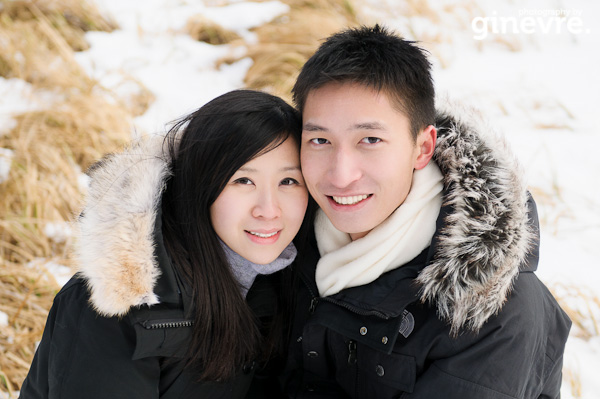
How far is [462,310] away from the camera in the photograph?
69.3 inches

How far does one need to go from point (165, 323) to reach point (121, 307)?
148 millimetres

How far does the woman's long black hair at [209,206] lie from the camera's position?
6.41ft

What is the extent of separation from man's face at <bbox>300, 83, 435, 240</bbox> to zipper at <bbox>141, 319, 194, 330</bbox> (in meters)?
0.60

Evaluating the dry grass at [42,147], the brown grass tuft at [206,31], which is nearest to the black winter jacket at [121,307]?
the dry grass at [42,147]

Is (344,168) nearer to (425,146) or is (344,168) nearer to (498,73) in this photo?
(425,146)

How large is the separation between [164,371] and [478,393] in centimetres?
102

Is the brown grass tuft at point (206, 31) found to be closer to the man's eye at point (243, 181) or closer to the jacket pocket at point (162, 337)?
the man's eye at point (243, 181)

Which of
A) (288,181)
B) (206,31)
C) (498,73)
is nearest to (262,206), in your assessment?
(288,181)

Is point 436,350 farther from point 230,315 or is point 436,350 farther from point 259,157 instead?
point 259,157

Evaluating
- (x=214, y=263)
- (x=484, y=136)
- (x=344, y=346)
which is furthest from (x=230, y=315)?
(x=484, y=136)

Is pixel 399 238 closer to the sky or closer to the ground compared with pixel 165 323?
closer to the sky

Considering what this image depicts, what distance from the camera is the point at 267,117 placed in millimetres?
2000

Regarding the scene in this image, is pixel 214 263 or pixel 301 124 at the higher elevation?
pixel 301 124

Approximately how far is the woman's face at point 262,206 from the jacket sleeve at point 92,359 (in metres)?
0.47
